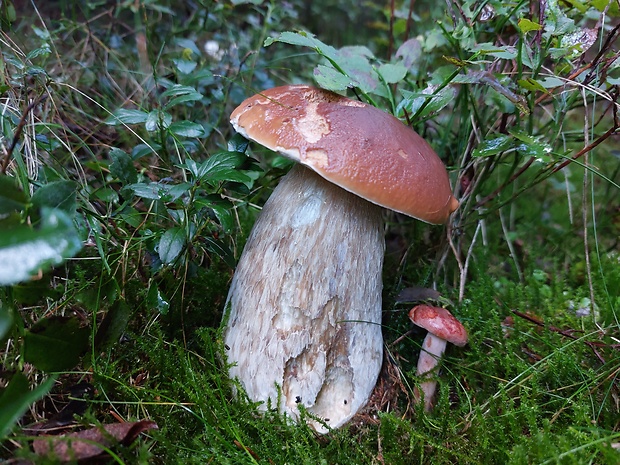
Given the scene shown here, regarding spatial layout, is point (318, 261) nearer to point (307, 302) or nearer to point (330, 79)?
point (307, 302)

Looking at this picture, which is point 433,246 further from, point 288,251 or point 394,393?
point 288,251

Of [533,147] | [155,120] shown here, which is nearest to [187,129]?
[155,120]

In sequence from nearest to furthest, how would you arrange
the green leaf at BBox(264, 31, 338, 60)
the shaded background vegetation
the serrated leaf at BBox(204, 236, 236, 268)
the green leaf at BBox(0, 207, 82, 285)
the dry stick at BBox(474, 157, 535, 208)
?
the green leaf at BBox(0, 207, 82, 285) → the shaded background vegetation → the green leaf at BBox(264, 31, 338, 60) → the serrated leaf at BBox(204, 236, 236, 268) → the dry stick at BBox(474, 157, 535, 208)

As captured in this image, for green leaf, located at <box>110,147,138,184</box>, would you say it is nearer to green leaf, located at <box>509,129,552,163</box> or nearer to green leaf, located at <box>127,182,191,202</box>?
green leaf, located at <box>127,182,191,202</box>

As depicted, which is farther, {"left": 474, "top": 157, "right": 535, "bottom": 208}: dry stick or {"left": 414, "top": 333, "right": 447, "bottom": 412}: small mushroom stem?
{"left": 474, "top": 157, "right": 535, "bottom": 208}: dry stick

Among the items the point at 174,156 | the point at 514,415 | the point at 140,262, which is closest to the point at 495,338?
the point at 514,415

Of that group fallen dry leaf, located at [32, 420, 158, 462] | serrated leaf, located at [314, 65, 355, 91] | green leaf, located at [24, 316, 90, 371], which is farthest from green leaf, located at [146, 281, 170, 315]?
serrated leaf, located at [314, 65, 355, 91]
